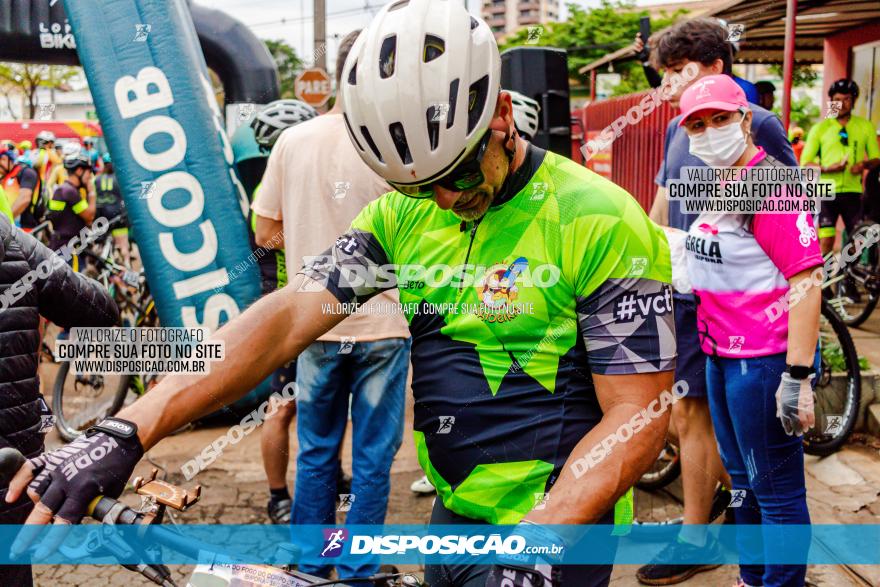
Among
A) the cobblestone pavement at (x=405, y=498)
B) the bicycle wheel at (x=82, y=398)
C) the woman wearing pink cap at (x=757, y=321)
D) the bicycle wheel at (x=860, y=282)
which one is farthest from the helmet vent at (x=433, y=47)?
the bicycle wheel at (x=860, y=282)

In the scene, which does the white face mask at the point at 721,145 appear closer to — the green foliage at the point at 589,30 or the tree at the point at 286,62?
the green foliage at the point at 589,30

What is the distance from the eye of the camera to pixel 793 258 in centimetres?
276

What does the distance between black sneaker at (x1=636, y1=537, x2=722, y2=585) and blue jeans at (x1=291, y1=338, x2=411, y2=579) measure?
49.3 inches

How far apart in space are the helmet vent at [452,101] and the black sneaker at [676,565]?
2823mm

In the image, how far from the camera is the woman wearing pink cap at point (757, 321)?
2.75 metres

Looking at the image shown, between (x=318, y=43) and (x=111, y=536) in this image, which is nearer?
(x=111, y=536)

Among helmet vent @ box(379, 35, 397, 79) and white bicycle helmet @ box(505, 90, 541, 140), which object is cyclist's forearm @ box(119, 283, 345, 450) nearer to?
helmet vent @ box(379, 35, 397, 79)

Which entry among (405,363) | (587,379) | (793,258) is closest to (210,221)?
(405,363)

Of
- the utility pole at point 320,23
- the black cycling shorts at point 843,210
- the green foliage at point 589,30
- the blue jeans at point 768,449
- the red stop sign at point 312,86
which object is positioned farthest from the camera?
the green foliage at point 589,30

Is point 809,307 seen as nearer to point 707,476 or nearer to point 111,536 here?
point 707,476

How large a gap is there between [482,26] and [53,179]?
36.8 feet

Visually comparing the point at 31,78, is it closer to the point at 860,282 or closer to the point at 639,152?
the point at 639,152

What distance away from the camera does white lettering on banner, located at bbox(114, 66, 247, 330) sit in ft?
18.1

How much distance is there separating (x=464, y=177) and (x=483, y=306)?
27 cm
